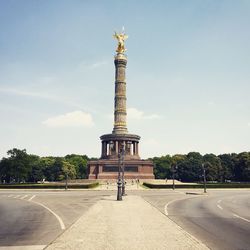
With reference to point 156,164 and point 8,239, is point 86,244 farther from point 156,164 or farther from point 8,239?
point 156,164

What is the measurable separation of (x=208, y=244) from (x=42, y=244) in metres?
6.64

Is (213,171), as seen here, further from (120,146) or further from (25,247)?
(25,247)

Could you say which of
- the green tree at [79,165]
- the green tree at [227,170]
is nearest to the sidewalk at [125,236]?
the green tree at [227,170]

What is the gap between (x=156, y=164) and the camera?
5650 inches

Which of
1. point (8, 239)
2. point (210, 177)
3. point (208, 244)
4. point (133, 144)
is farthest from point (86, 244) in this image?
→ point (210, 177)

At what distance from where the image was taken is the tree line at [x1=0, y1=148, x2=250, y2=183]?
95750 millimetres

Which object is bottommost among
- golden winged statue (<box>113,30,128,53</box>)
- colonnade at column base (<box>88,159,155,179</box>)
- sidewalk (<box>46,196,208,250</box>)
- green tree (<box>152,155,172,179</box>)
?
sidewalk (<box>46,196,208,250</box>)

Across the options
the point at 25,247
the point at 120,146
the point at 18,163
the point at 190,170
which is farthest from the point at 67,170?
the point at 25,247

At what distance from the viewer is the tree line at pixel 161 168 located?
95750mm

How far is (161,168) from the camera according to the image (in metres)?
142

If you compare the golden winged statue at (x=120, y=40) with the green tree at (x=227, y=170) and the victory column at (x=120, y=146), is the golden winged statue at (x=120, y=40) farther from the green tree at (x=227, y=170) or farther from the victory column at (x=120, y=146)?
the green tree at (x=227, y=170)

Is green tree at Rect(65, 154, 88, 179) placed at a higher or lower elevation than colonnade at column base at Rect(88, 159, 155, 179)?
higher

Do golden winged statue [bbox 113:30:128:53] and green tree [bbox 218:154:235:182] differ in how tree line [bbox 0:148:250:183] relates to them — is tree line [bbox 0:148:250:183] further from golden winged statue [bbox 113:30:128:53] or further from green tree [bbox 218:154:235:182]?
golden winged statue [bbox 113:30:128:53]

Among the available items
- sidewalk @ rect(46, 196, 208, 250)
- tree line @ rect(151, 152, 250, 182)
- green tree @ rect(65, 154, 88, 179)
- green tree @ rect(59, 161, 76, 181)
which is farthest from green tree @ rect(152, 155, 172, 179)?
→ sidewalk @ rect(46, 196, 208, 250)
